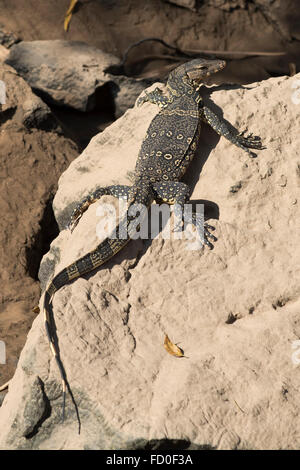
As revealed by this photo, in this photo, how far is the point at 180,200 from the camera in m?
5.96

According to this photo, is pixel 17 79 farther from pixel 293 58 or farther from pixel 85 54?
pixel 293 58

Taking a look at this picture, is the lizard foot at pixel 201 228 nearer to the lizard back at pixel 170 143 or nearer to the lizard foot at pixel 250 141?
the lizard back at pixel 170 143

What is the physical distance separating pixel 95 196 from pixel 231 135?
162 cm

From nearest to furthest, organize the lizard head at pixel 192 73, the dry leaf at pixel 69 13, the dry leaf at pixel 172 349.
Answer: the dry leaf at pixel 172 349 < the lizard head at pixel 192 73 < the dry leaf at pixel 69 13

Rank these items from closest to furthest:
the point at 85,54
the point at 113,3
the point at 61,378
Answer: the point at 61,378 < the point at 85,54 < the point at 113,3

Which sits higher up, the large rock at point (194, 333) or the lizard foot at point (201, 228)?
the lizard foot at point (201, 228)

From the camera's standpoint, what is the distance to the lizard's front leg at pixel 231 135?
6.32 meters

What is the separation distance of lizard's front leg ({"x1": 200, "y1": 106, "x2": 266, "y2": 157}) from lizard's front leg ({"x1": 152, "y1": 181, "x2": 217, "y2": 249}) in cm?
78

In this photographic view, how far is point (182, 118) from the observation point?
664 cm

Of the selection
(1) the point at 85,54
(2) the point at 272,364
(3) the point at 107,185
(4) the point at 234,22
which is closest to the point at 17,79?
(1) the point at 85,54

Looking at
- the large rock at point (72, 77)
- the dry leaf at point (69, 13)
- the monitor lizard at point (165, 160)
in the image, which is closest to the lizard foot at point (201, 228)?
the monitor lizard at point (165, 160)

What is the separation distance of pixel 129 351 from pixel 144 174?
6.50 ft

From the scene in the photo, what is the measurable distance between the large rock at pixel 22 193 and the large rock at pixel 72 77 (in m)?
0.64

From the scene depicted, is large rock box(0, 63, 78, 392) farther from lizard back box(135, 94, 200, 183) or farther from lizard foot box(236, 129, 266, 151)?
lizard foot box(236, 129, 266, 151)
